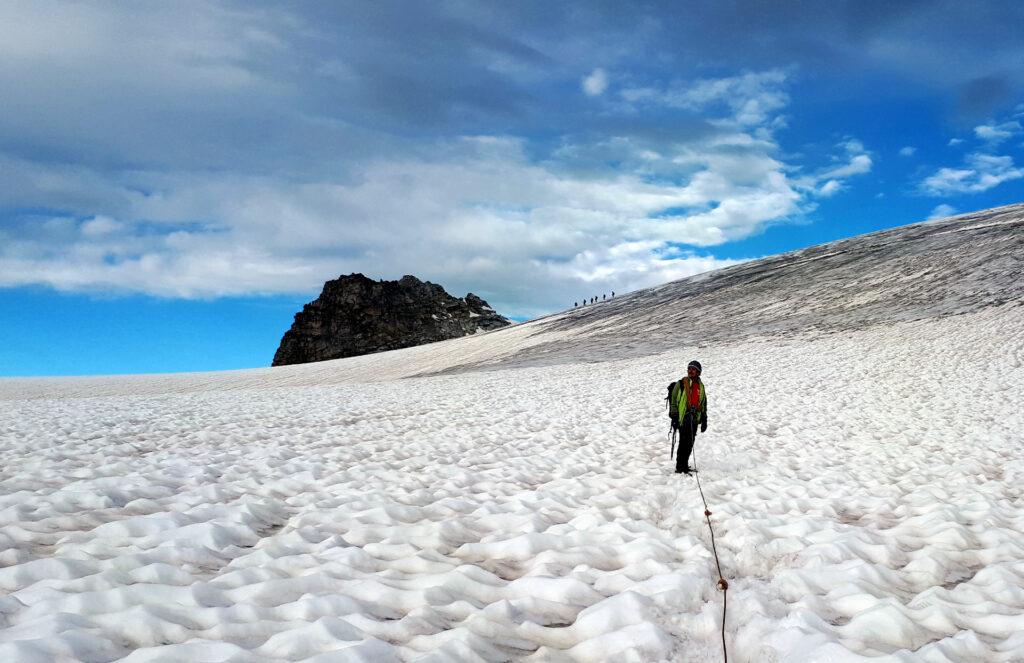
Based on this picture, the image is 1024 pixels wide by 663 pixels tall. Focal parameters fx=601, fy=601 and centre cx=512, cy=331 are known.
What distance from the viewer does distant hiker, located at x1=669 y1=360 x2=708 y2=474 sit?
10.9 m

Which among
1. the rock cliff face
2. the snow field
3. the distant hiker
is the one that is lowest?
the snow field

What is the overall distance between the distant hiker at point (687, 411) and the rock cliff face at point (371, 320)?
122934 millimetres

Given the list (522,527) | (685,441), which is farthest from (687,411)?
(522,527)

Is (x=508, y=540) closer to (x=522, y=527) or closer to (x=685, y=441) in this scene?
(x=522, y=527)

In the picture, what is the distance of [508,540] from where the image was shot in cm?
662

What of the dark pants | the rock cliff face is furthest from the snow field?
the rock cliff face

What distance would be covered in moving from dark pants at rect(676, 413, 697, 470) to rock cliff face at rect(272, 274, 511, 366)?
12322 centimetres

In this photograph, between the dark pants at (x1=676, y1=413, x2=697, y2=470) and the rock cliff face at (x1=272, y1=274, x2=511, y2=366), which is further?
the rock cliff face at (x1=272, y1=274, x2=511, y2=366)

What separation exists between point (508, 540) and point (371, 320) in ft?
443

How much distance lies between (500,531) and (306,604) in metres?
2.83

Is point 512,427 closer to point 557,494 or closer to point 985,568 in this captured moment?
point 557,494

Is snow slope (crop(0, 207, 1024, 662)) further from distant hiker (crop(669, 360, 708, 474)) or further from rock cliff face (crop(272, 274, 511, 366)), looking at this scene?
rock cliff face (crop(272, 274, 511, 366))

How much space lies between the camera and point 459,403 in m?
19.8

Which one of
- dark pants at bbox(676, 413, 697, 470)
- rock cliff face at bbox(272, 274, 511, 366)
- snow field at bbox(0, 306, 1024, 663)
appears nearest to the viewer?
snow field at bbox(0, 306, 1024, 663)
